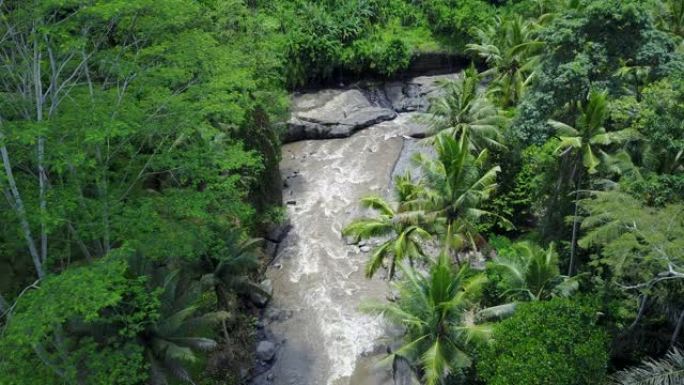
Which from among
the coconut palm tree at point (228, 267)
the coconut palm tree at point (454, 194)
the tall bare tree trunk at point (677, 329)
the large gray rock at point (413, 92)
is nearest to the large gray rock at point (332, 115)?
the large gray rock at point (413, 92)

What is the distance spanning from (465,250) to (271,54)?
13.9m

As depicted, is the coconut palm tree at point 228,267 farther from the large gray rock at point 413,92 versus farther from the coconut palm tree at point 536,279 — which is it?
the large gray rock at point 413,92

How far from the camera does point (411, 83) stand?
125 ft

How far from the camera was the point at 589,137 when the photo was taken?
1878 centimetres

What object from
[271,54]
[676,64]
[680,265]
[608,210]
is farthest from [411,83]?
[680,265]

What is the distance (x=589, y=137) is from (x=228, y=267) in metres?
14.1

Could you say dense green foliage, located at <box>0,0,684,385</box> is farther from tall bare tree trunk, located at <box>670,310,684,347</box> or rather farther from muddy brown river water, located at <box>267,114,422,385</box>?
muddy brown river water, located at <box>267,114,422,385</box>

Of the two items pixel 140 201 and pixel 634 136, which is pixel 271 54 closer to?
pixel 140 201

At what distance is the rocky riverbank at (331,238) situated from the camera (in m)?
19.9

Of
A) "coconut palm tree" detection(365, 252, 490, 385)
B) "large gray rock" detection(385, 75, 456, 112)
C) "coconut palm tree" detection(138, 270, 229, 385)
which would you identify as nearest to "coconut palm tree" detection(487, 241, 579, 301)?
"coconut palm tree" detection(365, 252, 490, 385)

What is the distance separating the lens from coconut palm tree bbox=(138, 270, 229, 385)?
1545 cm

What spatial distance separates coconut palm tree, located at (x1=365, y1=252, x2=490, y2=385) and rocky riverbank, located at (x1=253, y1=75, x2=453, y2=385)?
1.47 meters

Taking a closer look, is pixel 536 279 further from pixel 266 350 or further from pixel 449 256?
pixel 266 350

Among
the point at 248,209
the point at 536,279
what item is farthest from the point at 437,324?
the point at 248,209
